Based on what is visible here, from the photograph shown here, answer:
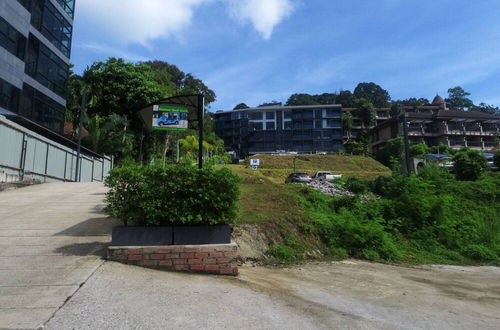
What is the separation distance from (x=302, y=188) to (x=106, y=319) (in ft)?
30.8

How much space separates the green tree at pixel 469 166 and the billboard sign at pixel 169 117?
57.2 ft

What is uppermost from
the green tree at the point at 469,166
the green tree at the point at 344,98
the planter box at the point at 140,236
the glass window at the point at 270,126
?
the green tree at the point at 344,98

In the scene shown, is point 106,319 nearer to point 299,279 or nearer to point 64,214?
point 299,279

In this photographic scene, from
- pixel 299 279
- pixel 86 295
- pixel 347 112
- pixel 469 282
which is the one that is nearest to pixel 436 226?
pixel 469 282

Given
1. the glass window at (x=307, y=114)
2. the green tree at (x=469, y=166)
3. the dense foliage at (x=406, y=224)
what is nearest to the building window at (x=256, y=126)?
the glass window at (x=307, y=114)

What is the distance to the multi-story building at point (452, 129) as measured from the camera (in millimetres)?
75625

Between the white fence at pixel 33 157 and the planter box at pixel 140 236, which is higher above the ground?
the white fence at pixel 33 157

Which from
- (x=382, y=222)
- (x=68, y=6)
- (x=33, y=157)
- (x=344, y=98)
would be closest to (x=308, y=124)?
(x=344, y=98)

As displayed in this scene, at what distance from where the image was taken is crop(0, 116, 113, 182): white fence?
1591 cm

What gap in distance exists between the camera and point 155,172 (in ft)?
19.0

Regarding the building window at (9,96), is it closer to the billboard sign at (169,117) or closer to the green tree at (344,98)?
the billboard sign at (169,117)

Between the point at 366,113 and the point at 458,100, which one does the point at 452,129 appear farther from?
the point at 458,100

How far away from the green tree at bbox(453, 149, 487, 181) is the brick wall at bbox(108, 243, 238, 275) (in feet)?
59.5

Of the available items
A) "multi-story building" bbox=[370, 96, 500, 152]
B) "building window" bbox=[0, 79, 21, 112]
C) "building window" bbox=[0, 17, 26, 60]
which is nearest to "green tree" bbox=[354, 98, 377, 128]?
"multi-story building" bbox=[370, 96, 500, 152]
